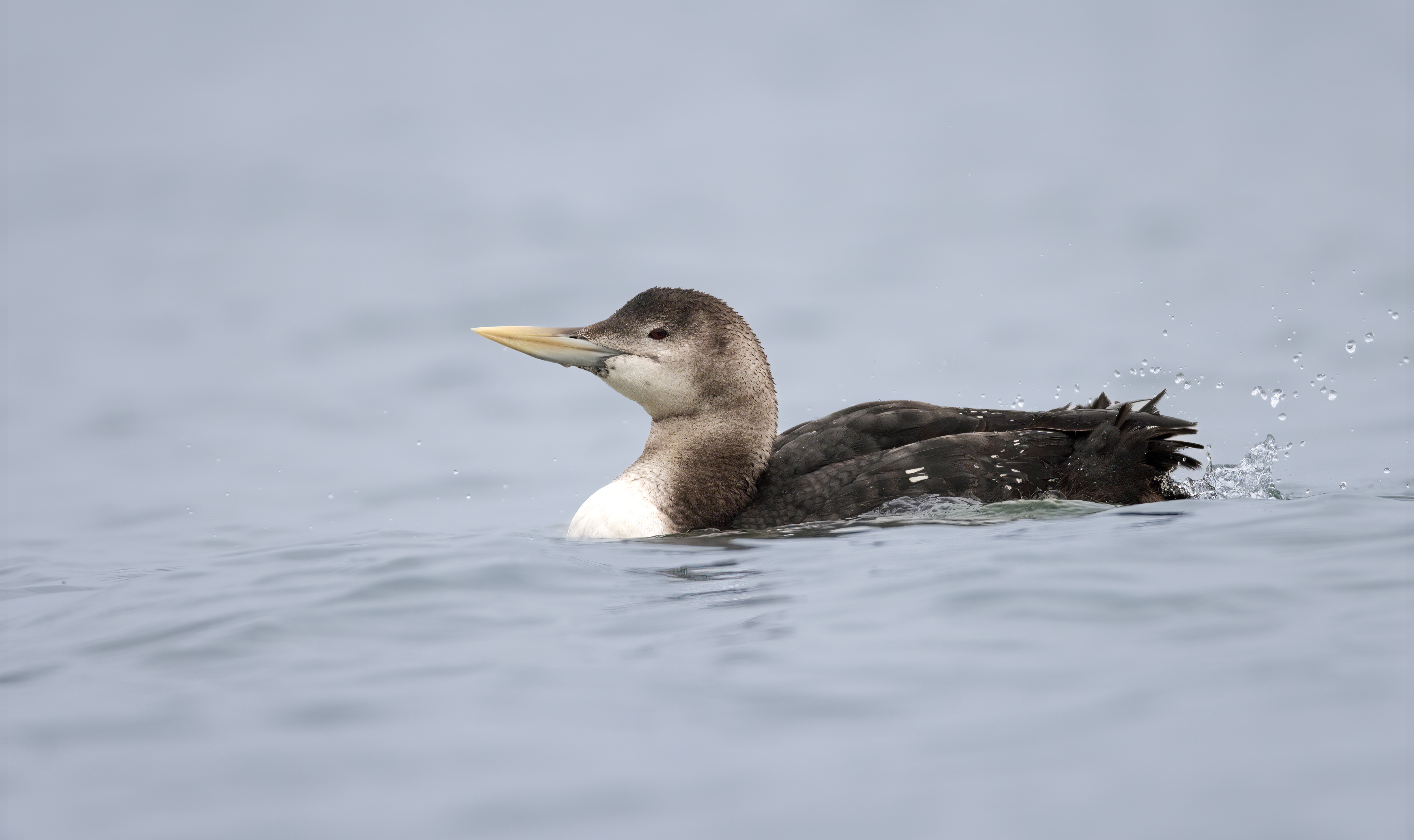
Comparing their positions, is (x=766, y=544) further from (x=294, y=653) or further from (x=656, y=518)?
(x=294, y=653)

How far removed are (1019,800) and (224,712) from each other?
5.92ft

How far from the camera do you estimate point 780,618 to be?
3824 mm

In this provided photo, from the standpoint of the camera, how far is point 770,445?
559 cm

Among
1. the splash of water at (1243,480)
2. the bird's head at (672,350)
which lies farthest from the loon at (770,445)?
the splash of water at (1243,480)

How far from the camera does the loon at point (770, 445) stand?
16.9 ft

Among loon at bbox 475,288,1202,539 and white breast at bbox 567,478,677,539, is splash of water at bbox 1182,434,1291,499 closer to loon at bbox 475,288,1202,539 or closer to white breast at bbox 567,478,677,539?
loon at bbox 475,288,1202,539

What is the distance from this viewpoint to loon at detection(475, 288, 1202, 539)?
16.9 ft

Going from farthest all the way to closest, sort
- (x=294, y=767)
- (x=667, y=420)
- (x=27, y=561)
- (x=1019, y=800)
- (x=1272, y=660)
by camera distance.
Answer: (x=27, y=561)
(x=667, y=420)
(x=1272, y=660)
(x=294, y=767)
(x=1019, y=800)

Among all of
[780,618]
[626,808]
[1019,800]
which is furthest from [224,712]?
[1019,800]

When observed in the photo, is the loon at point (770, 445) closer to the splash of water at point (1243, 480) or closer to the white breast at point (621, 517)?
the white breast at point (621, 517)

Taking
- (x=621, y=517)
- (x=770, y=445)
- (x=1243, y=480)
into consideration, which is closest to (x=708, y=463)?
(x=770, y=445)

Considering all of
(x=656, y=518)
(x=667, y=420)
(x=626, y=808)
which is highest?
(x=667, y=420)

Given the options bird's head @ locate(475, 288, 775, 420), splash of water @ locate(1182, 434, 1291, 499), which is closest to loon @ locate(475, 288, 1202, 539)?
bird's head @ locate(475, 288, 775, 420)

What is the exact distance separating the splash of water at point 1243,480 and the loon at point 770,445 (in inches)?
10.2
